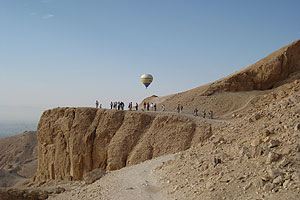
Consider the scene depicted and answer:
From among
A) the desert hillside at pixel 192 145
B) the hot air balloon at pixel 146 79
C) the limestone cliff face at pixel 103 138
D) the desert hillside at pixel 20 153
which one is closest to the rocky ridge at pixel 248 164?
the desert hillside at pixel 192 145

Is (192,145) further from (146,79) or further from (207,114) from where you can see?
(146,79)

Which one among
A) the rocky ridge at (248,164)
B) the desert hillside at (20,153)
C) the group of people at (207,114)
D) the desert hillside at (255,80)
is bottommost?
the desert hillside at (20,153)

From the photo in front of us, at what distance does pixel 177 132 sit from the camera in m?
23.7

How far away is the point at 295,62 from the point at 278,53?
2010mm

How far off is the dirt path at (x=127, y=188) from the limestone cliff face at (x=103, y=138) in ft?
27.1

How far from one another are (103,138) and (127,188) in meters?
15.0

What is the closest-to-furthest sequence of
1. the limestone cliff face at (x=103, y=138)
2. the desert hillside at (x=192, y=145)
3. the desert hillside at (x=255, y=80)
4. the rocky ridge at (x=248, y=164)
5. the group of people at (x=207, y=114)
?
the rocky ridge at (x=248, y=164), the desert hillside at (x=192, y=145), the limestone cliff face at (x=103, y=138), the group of people at (x=207, y=114), the desert hillside at (x=255, y=80)

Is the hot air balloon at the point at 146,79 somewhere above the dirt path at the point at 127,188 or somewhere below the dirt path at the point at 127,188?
above

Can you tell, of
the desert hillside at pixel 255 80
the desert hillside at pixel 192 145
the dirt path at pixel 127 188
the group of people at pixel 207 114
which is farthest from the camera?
the desert hillside at pixel 255 80

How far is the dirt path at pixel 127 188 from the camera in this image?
1109 cm

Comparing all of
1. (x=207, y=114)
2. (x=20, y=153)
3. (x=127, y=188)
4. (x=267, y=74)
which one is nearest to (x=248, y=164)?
(x=127, y=188)

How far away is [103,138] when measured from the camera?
87.4 ft

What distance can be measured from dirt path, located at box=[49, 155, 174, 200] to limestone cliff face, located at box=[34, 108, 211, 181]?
8272 mm

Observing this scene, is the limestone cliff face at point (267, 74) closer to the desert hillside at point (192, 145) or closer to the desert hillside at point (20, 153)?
the desert hillside at point (192, 145)
